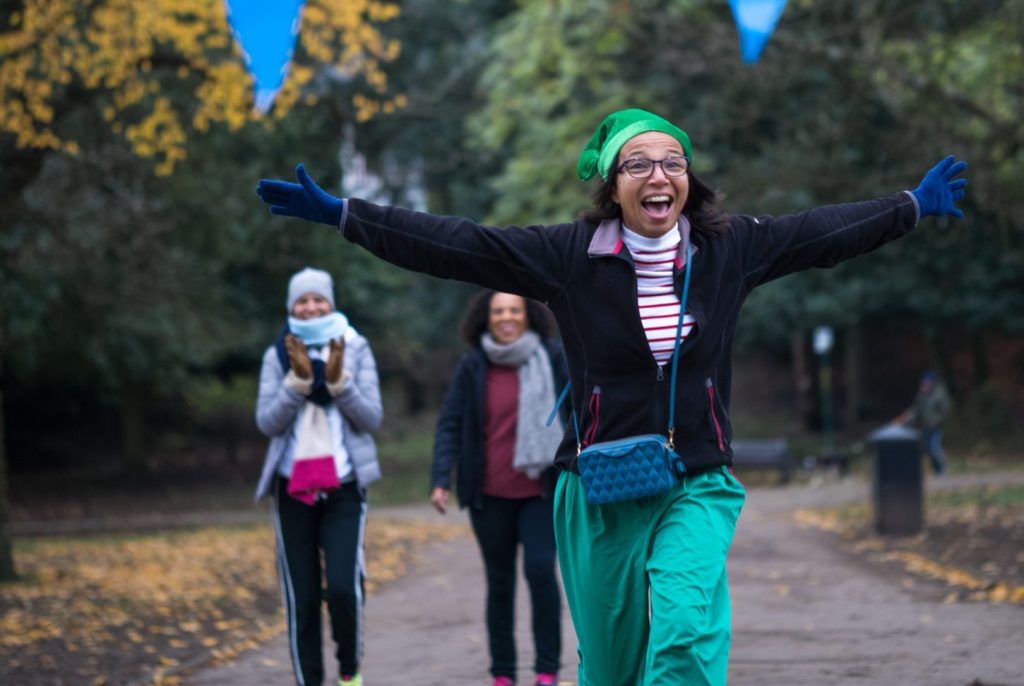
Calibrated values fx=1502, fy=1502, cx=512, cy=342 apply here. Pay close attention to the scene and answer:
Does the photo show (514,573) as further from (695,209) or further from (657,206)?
(657,206)

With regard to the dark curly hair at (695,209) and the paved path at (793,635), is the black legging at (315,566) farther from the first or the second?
the dark curly hair at (695,209)

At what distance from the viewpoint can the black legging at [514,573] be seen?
6.88 meters

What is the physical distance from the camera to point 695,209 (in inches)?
185

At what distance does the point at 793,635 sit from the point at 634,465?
4.49 m

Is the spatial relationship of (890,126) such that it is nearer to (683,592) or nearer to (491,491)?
(491,491)

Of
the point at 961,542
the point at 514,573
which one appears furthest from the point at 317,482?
the point at 961,542

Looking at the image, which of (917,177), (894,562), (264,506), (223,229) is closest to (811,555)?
(894,562)

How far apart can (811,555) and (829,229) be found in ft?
31.6

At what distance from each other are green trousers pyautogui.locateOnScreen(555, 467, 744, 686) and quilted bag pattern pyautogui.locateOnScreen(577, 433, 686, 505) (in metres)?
0.11

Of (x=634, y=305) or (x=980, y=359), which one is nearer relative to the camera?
(x=634, y=305)

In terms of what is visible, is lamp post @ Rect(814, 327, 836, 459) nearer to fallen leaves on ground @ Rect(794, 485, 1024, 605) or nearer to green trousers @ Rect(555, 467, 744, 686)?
fallen leaves on ground @ Rect(794, 485, 1024, 605)

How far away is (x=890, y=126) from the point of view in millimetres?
26609

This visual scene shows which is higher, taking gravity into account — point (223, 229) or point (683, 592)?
point (223, 229)

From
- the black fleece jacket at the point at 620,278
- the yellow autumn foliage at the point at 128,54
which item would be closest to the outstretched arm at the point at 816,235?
the black fleece jacket at the point at 620,278
